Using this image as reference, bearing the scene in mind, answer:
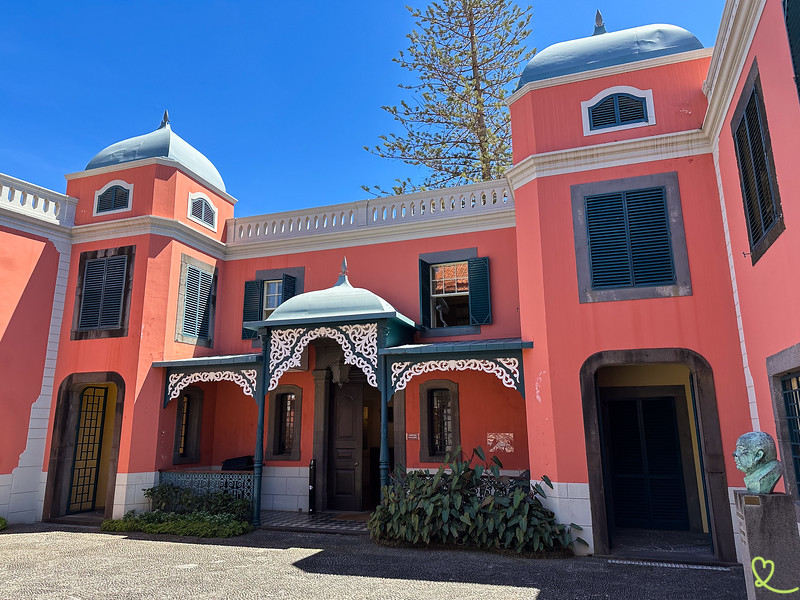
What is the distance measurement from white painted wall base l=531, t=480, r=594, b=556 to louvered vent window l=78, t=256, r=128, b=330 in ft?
27.5

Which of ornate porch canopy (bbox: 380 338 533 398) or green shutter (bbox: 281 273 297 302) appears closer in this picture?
ornate porch canopy (bbox: 380 338 533 398)

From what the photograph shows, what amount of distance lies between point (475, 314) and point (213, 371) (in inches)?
199

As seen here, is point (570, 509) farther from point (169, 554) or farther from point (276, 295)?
point (276, 295)

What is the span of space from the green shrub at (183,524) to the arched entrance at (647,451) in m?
5.64

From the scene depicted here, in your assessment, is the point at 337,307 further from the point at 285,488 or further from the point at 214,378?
the point at 285,488

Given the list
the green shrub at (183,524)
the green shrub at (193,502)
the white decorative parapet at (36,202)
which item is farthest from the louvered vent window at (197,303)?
the green shrub at (183,524)

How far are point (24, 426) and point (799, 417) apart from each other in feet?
38.4

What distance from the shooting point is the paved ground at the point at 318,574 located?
5711 mm

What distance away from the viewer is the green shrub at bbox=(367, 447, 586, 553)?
7.27 meters

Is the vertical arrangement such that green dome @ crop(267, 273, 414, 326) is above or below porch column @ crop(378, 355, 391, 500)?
above

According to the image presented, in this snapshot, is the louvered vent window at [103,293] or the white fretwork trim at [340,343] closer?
the white fretwork trim at [340,343]

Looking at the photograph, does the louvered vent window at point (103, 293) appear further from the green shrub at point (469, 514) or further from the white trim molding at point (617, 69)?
the white trim molding at point (617, 69)

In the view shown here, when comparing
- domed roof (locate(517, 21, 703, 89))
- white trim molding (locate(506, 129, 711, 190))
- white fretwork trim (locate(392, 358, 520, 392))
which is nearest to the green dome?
A: white fretwork trim (locate(392, 358, 520, 392))

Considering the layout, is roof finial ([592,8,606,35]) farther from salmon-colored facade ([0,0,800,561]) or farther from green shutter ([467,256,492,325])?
green shutter ([467,256,492,325])
